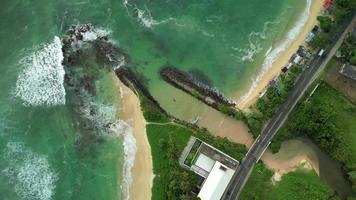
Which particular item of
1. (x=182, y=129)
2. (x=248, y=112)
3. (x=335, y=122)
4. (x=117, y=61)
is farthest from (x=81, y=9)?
(x=335, y=122)

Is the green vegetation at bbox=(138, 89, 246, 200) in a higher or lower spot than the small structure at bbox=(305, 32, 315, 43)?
lower

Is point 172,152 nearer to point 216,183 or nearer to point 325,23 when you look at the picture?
point 216,183

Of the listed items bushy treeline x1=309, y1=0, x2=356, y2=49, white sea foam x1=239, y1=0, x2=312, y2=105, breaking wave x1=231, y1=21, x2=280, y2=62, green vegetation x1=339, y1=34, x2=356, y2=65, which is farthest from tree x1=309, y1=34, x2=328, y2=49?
breaking wave x1=231, y1=21, x2=280, y2=62

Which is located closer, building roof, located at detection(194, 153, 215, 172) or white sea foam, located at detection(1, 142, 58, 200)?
building roof, located at detection(194, 153, 215, 172)

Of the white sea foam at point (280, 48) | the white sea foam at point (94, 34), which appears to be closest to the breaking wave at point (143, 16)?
the white sea foam at point (94, 34)

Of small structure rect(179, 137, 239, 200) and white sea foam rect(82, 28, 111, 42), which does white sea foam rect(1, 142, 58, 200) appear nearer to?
white sea foam rect(82, 28, 111, 42)

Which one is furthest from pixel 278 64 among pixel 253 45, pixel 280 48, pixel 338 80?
pixel 338 80
